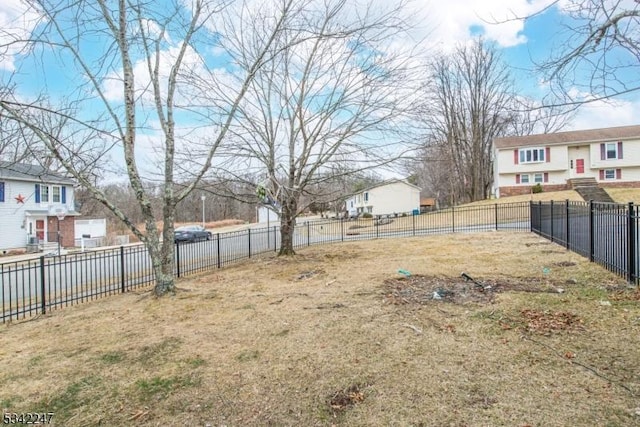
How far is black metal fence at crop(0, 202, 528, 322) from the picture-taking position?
7.37 meters

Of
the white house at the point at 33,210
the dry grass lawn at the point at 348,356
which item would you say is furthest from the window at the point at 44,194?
the dry grass lawn at the point at 348,356

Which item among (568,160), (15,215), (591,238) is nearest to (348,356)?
(591,238)

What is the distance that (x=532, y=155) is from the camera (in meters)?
33.2

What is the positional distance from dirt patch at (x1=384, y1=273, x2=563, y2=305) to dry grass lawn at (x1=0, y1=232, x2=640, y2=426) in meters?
0.03

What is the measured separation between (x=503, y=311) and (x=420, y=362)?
1913 millimetres

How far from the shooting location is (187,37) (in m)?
7.15

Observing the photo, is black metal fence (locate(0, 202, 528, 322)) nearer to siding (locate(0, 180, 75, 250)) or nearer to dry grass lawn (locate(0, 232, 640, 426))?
dry grass lawn (locate(0, 232, 640, 426))

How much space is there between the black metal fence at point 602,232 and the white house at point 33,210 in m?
23.2

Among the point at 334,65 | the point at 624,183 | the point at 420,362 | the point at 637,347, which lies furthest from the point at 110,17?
the point at 624,183

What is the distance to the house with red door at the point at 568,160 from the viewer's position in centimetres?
3111

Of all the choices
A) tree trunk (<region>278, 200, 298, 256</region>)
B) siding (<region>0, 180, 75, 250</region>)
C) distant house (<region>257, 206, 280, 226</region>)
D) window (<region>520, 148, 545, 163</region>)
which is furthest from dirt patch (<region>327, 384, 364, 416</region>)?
window (<region>520, 148, 545, 163</region>)

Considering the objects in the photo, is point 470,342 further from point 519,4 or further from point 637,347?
point 519,4

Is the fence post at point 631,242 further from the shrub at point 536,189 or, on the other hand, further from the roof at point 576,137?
the roof at point 576,137

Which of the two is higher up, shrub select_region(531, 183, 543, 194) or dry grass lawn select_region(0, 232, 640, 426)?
shrub select_region(531, 183, 543, 194)
